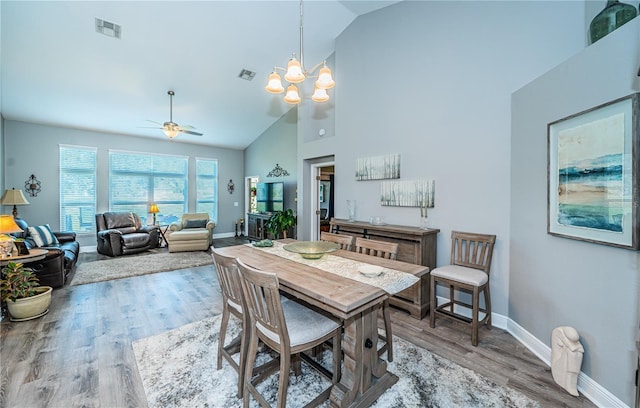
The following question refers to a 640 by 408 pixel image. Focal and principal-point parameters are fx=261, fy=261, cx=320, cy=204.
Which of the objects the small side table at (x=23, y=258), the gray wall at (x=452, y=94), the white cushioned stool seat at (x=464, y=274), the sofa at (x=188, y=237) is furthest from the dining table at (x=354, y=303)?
the sofa at (x=188, y=237)

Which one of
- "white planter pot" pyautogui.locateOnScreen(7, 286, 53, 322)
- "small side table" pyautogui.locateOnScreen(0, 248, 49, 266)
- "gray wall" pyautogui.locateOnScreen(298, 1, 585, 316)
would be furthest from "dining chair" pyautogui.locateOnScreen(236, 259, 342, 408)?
"small side table" pyautogui.locateOnScreen(0, 248, 49, 266)

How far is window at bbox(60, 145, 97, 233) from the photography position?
19.8ft

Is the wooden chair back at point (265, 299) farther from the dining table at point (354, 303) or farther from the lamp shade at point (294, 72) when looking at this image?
the lamp shade at point (294, 72)

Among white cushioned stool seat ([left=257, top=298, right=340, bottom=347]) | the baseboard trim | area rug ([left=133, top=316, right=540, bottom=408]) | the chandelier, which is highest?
the chandelier

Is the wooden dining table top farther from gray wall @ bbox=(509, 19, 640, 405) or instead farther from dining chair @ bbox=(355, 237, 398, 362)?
gray wall @ bbox=(509, 19, 640, 405)

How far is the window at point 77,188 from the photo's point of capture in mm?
6043

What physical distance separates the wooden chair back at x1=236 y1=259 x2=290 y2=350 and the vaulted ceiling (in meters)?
3.66

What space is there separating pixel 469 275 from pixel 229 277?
2.19 meters

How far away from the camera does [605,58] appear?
5.54ft

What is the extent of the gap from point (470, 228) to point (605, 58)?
1724 mm

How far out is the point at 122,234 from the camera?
587cm

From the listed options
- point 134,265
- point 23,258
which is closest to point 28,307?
point 23,258

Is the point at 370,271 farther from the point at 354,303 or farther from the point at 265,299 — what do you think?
the point at 265,299

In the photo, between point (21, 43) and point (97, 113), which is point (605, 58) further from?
point (97, 113)
